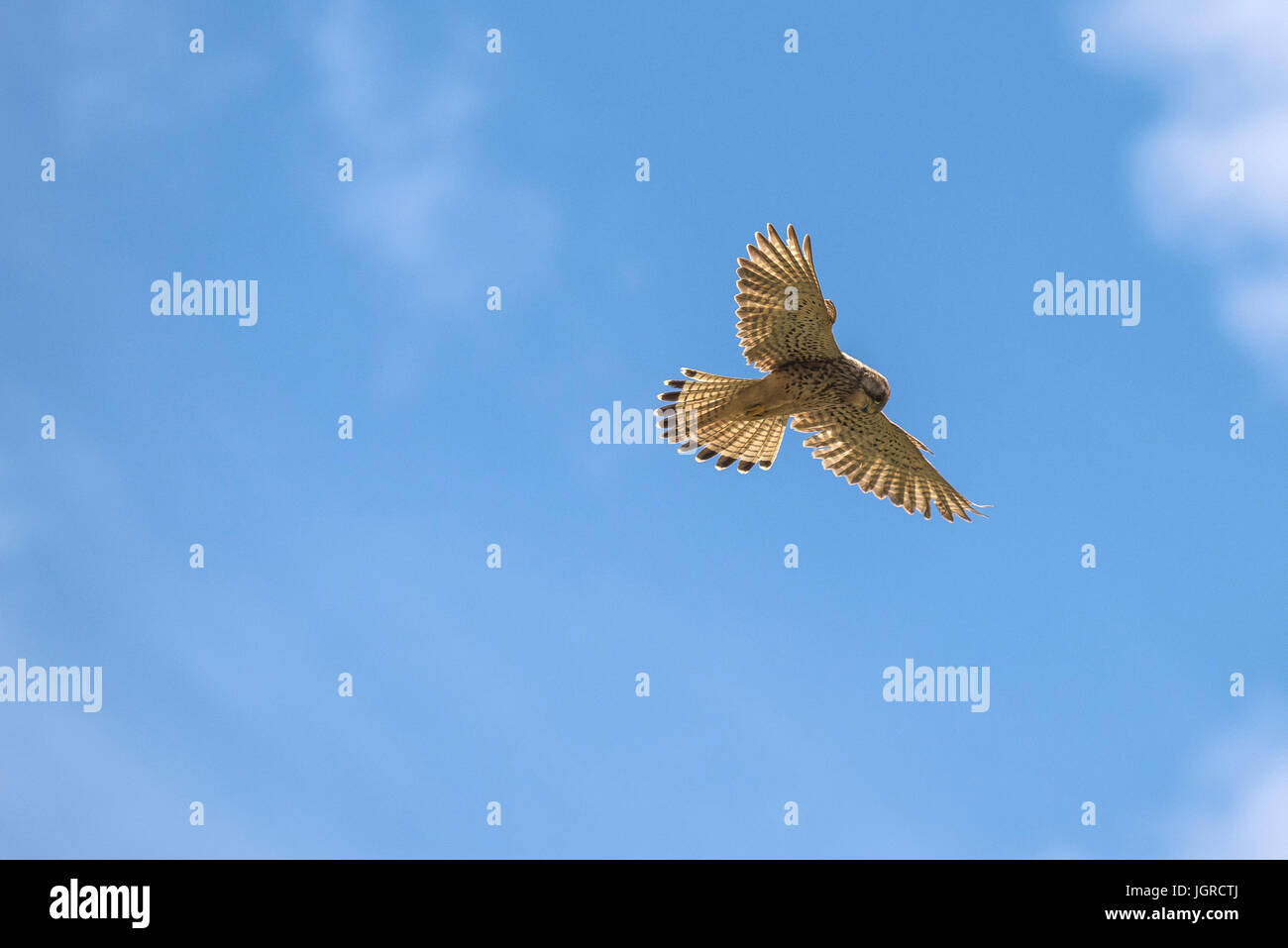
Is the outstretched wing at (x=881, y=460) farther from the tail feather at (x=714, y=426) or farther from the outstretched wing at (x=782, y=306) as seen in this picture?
the outstretched wing at (x=782, y=306)

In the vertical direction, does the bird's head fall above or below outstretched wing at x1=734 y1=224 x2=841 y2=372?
below

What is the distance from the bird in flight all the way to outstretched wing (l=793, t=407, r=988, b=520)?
1 centimetres

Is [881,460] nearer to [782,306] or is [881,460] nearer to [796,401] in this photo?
[796,401]

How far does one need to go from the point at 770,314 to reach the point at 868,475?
333 cm

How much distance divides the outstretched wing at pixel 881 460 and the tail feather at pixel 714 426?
61cm

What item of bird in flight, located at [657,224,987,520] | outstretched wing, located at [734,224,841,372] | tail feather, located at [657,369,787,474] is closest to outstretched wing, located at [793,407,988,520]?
bird in flight, located at [657,224,987,520]

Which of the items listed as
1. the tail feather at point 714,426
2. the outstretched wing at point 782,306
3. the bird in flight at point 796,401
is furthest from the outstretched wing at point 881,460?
the outstretched wing at point 782,306

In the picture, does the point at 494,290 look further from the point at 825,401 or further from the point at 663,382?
the point at 825,401

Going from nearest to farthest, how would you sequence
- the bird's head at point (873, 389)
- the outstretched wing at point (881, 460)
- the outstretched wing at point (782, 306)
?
the outstretched wing at point (782, 306), the bird's head at point (873, 389), the outstretched wing at point (881, 460)

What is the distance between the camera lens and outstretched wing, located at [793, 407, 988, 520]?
1670 centimetres

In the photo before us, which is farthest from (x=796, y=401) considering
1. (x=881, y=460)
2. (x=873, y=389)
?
(x=881, y=460)

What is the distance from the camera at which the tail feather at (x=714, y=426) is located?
51.5ft

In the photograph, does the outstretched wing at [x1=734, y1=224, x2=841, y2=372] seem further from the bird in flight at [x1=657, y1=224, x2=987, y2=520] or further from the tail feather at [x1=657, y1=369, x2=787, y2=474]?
the tail feather at [x1=657, y1=369, x2=787, y2=474]
